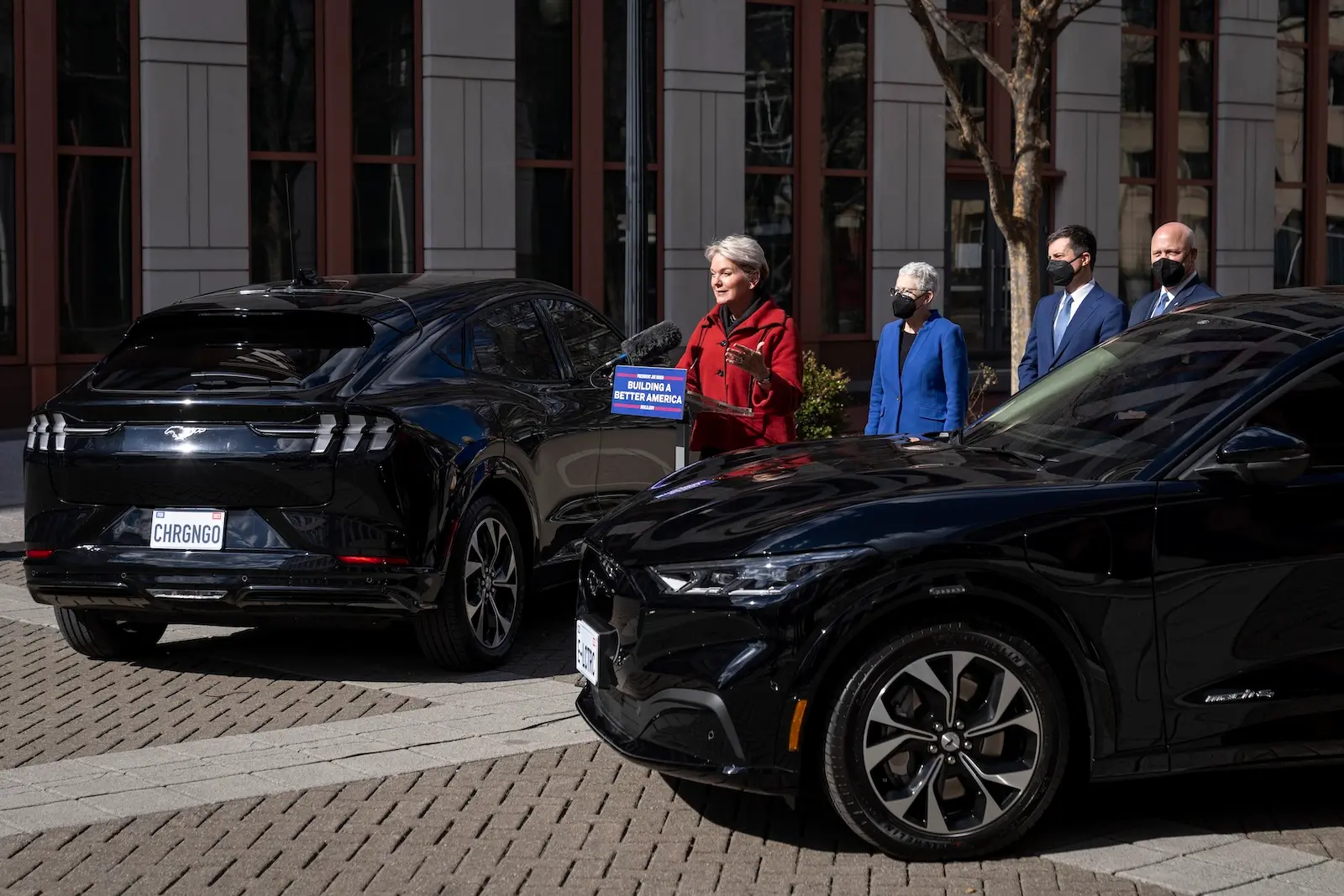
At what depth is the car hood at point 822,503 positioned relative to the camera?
490 cm

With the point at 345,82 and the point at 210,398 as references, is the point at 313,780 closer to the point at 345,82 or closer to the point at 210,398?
the point at 210,398

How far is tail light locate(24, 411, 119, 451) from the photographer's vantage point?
6.98 meters

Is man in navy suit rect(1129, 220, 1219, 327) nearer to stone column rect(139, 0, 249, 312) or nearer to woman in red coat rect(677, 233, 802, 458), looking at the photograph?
woman in red coat rect(677, 233, 802, 458)

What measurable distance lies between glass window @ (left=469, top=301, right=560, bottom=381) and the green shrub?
19.1ft

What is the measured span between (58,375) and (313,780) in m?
11.7

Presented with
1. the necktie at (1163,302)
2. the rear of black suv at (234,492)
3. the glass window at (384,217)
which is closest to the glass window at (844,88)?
the glass window at (384,217)

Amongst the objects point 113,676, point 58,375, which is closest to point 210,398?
point 113,676

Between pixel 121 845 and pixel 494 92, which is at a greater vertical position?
pixel 494 92

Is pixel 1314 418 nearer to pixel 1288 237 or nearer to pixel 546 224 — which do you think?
pixel 546 224

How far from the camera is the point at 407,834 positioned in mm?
5184

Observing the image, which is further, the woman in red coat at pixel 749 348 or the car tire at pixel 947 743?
the woman in red coat at pixel 749 348

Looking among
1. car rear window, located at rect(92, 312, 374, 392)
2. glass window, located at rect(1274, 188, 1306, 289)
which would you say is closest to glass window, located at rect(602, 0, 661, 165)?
glass window, located at rect(1274, 188, 1306, 289)

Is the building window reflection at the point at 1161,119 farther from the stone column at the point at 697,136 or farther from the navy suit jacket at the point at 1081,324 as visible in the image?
the navy suit jacket at the point at 1081,324

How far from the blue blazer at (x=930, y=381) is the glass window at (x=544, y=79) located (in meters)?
10.8
